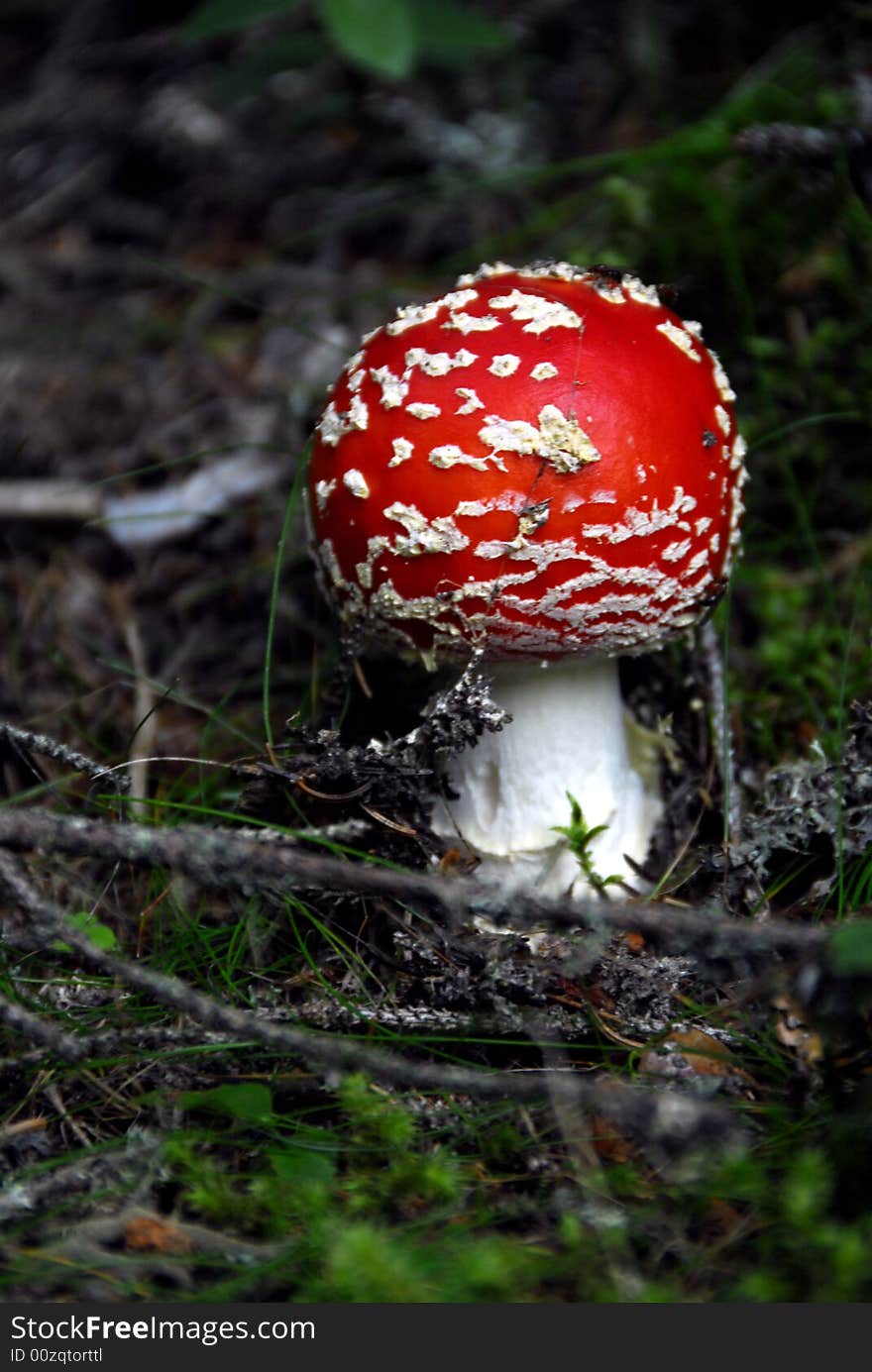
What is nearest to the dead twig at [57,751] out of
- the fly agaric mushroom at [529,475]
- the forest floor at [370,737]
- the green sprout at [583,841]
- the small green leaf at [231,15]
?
the forest floor at [370,737]

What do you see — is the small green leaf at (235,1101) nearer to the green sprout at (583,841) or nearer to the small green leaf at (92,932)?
the small green leaf at (92,932)

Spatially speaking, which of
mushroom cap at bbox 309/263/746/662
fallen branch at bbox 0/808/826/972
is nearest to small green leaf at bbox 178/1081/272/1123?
fallen branch at bbox 0/808/826/972

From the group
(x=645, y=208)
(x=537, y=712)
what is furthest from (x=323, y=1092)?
(x=645, y=208)

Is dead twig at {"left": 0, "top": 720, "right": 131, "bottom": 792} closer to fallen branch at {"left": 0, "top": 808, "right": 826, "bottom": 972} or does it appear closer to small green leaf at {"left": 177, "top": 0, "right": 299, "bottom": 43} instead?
fallen branch at {"left": 0, "top": 808, "right": 826, "bottom": 972}

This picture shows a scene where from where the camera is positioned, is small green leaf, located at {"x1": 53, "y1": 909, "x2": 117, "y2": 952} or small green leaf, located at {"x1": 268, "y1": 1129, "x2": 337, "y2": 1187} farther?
small green leaf, located at {"x1": 53, "y1": 909, "x2": 117, "y2": 952}

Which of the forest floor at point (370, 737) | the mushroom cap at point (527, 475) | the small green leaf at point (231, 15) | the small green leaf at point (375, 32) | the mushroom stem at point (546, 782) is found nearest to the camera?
the forest floor at point (370, 737)

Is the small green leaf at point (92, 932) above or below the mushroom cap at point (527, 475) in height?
below
